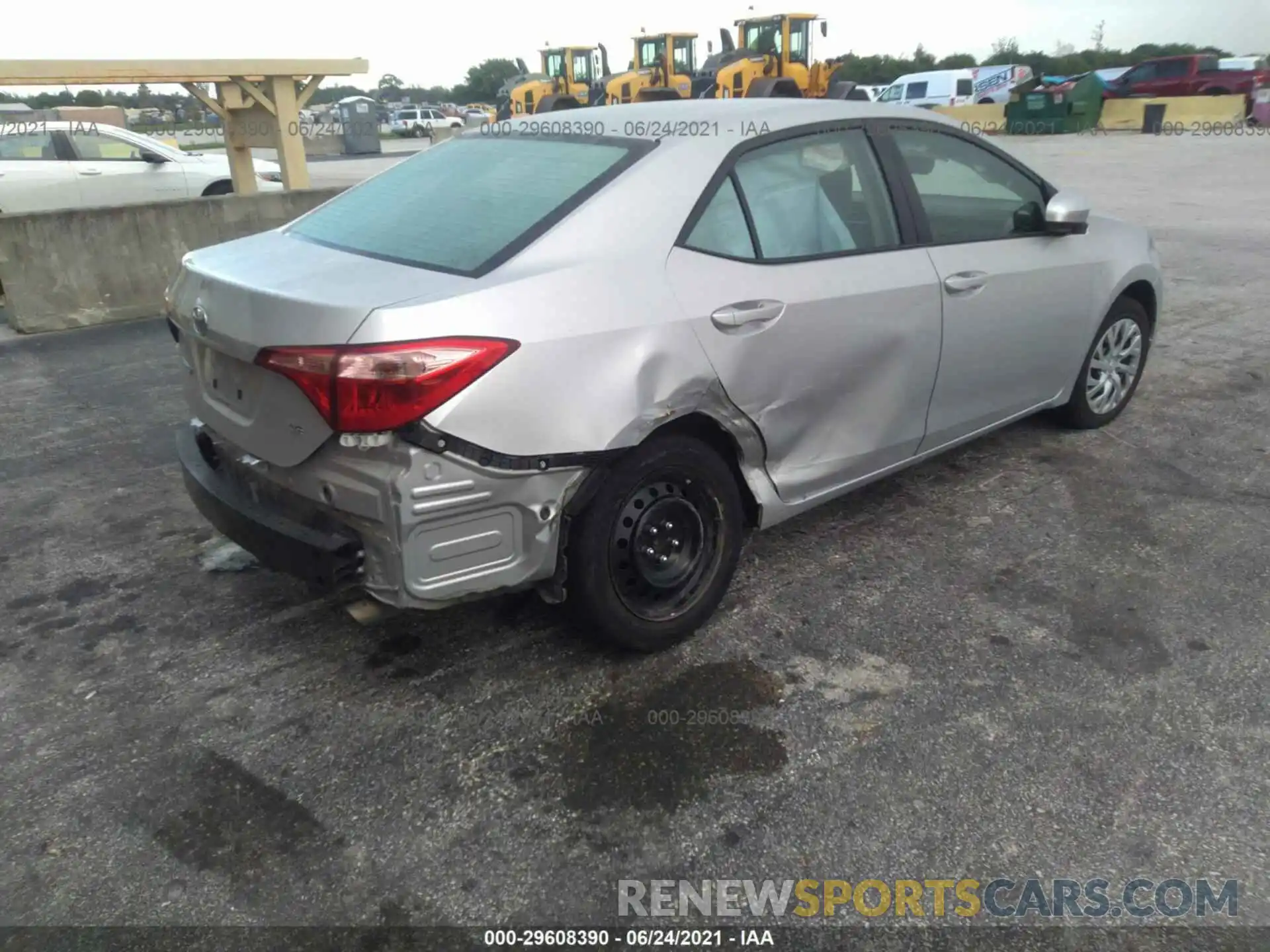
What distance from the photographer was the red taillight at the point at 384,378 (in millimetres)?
2385

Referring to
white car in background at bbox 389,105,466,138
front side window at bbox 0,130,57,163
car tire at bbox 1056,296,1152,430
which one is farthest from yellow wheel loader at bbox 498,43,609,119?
car tire at bbox 1056,296,1152,430

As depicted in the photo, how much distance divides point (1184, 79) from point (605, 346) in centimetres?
3463

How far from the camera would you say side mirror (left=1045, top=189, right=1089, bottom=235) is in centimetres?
404

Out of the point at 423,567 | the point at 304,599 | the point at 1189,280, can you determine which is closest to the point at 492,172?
the point at 423,567

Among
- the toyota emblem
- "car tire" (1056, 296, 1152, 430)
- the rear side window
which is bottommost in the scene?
"car tire" (1056, 296, 1152, 430)

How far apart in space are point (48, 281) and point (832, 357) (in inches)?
279

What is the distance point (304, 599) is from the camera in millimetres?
3523

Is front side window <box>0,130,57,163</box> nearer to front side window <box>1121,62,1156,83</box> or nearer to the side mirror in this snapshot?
the side mirror

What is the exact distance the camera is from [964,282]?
372 centimetres

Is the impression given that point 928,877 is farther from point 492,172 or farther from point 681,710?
point 492,172

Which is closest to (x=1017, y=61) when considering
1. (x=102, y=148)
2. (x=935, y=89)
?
(x=935, y=89)

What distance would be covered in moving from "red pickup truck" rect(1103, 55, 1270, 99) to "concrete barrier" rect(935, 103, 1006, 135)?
3.93 meters

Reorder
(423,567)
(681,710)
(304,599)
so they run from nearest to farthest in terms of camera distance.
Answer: (423,567), (681,710), (304,599)

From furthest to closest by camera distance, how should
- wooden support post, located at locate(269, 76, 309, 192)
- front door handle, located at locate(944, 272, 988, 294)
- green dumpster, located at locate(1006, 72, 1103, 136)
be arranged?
green dumpster, located at locate(1006, 72, 1103, 136), wooden support post, located at locate(269, 76, 309, 192), front door handle, located at locate(944, 272, 988, 294)
